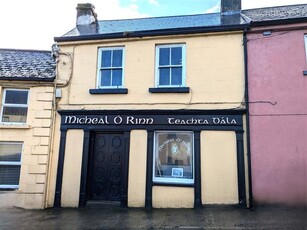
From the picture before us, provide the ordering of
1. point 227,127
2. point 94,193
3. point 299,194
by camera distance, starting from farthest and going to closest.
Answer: point 94,193 → point 227,127 → point 299,194

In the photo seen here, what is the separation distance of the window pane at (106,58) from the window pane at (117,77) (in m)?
0.35

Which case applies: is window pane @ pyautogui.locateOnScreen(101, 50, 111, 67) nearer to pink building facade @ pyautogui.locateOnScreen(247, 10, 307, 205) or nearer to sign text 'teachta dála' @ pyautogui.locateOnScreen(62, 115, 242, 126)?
sign text 'teachta dála' @ pyautogui.locateOnScreen(62, 115, 242, 126)

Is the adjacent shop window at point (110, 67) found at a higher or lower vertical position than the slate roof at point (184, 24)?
lower

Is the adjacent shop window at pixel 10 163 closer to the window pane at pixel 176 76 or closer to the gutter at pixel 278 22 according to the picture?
the window pane at pixel 176 76

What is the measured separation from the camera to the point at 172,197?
24.2 feet

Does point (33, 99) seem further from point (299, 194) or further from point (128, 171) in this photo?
point (299, 194)

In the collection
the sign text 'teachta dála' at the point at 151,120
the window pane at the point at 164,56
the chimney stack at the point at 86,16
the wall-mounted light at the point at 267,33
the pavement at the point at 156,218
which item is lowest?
the pavement at the point at 156,218

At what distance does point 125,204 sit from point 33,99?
446 cm

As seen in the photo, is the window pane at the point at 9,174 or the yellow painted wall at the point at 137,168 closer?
the yellow painted wall at the point at 137,168

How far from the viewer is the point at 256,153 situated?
23.6 ft

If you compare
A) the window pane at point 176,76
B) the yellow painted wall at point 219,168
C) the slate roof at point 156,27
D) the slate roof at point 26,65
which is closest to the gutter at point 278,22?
the slate roof at point 156,27

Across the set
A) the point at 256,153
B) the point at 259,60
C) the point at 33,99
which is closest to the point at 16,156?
the point at 33,99

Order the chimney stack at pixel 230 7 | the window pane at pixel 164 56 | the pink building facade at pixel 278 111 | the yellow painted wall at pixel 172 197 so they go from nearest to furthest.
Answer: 1. the pink building facade at pixel 278 111
2. the yellow painted wall at pixel 172 197
3. the window pane at pixel 164 56
4. the chimney stack at pixel 230 7

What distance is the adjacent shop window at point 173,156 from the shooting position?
25.2 ft
